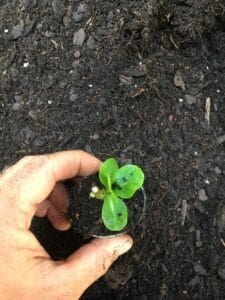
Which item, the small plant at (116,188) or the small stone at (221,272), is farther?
the small stone at (221,272)

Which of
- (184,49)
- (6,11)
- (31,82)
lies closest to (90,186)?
(31,82)

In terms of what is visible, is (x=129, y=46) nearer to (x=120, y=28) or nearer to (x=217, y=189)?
(x=120, y=28)

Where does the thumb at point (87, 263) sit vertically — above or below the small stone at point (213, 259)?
above

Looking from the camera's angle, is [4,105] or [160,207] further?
[4,105]

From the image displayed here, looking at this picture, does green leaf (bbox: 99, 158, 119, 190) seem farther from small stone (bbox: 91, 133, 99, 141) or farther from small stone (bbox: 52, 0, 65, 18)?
small stone (bbox: 52, 0, 65, 18)

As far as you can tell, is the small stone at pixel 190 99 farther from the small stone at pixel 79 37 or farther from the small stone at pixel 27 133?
the small stone at pixel 27 133

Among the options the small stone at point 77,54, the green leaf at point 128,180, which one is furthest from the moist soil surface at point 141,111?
the green leaf at point 128,180
